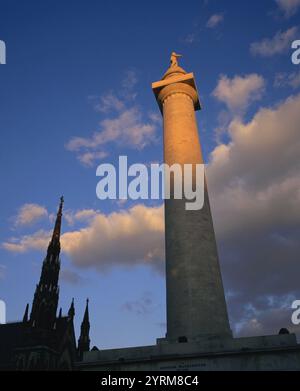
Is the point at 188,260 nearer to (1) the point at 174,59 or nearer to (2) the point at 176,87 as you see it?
(2) the point at 176,87

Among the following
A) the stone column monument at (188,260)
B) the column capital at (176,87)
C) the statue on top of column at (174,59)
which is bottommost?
the stone column monument at (188,260)

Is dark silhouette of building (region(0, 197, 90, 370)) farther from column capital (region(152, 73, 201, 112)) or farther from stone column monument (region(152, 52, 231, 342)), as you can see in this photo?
column capital (region(152, 73, 201, 112))

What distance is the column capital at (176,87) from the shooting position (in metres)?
25.8

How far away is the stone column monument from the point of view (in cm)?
1744

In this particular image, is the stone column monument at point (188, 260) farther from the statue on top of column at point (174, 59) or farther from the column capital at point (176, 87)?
the statue on top of column at point (174, 59)

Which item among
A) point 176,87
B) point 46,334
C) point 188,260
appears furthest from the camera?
point 46,334

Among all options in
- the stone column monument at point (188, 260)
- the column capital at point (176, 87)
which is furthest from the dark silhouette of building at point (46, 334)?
the column capital at point (176, 87)

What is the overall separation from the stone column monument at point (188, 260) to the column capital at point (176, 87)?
1.64 meters

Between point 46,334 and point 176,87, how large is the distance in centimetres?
3211

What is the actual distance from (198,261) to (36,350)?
3003 cm

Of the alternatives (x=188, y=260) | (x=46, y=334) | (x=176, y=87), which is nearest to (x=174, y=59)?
(x=176, y=87)

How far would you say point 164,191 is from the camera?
72.9 ft

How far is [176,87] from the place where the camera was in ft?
85.0
